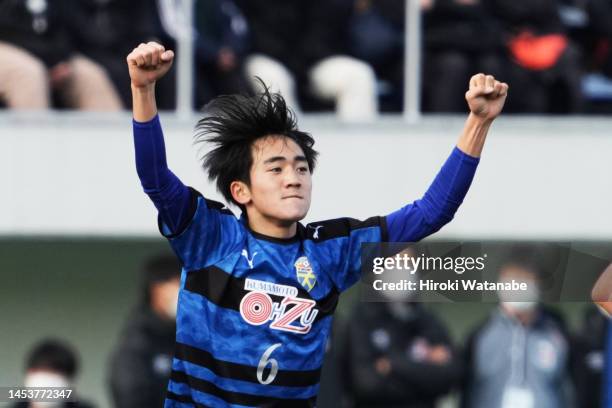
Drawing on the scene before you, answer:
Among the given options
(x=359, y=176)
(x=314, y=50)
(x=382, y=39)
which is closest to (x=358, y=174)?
(x=359, y=176)

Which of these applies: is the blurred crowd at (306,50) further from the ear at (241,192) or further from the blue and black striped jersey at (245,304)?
the blue and black striped jersey at (245,304)

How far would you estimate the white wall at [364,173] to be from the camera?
29.2 feet

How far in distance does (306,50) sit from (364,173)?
0.79 meters

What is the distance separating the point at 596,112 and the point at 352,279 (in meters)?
5.22

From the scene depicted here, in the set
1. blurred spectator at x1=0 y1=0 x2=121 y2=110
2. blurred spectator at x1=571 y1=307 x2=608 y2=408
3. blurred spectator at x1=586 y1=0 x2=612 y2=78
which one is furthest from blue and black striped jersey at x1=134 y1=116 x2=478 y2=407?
blurred spectator at x1=586 y1=0 x2=612 y2=78

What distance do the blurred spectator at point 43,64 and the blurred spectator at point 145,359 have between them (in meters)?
1.40

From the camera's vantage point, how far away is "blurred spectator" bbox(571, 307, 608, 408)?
8695 mm

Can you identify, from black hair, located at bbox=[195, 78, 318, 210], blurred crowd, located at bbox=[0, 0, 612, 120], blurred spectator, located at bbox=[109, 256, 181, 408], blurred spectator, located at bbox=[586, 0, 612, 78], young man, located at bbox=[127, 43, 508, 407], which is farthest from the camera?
blurred spectator, located at bbox=[586, 0, 612, 78]

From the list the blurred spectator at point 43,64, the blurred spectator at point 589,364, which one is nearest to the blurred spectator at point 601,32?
the blurred spectator at point 589,364

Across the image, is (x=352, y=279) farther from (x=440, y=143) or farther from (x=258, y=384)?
(x=440, y=143)

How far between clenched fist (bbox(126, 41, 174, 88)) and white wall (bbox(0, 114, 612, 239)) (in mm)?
4108

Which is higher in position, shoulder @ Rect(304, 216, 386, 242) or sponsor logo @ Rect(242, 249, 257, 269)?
shoulder @ Rect(304, 216, 386, 242)

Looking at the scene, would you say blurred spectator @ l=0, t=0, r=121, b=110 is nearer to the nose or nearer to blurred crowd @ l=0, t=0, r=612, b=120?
blurred crowd @ l=0, t=0, r=612, b=120

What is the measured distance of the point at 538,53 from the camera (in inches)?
372
